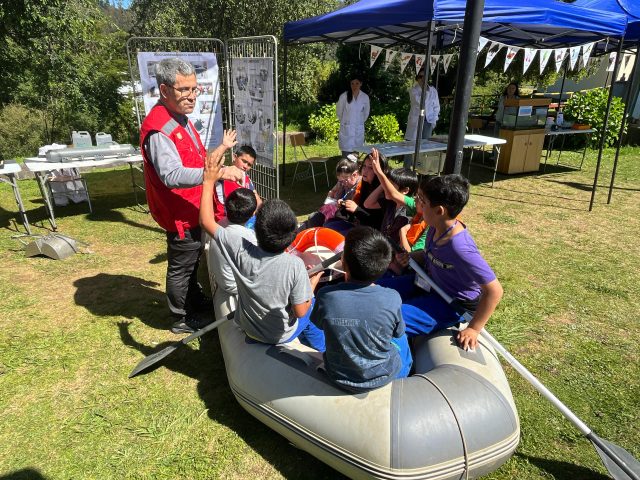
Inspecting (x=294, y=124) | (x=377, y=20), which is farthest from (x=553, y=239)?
(x=294, y=124)

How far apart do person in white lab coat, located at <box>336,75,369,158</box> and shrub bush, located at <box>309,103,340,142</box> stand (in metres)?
4.18

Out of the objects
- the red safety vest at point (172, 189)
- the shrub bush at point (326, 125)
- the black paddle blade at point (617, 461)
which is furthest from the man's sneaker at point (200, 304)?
the shrub bush at point (326, 125)

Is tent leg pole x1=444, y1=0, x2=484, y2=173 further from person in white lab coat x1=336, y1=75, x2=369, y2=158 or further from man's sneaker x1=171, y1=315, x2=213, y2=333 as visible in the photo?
person in white lab coat x1=336, y1=75, x2=369, y2=158

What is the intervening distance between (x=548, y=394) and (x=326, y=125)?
10.4 metres

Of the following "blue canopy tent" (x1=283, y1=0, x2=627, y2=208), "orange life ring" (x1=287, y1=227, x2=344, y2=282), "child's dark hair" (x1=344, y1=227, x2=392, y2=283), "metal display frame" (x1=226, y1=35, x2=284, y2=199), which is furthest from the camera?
"metal display frame" (x1=226, y1=35, x2=284, y2=199)

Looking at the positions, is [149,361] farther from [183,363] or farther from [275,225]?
[275,225]

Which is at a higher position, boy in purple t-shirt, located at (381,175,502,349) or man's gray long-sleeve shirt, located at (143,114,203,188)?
man's gray long-sleeve shirt, located at (143,114,203,188)

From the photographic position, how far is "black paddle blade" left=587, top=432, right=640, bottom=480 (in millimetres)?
2049

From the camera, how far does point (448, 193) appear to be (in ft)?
7.80

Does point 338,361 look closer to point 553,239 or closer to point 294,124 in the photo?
point 553,239

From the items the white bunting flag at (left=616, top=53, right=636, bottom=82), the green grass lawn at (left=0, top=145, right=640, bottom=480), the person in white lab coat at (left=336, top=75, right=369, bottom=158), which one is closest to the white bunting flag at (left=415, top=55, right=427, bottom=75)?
the person in white lab coat at (left=336, top=75, right=369, bottom=158)

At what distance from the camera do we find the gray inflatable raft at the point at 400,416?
190 centimetres

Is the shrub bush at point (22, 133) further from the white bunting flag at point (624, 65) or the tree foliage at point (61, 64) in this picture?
the white bunting flag at point (624, 65)

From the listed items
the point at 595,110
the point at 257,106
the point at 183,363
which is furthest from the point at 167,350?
the point at 595,110
